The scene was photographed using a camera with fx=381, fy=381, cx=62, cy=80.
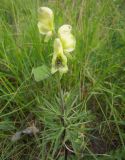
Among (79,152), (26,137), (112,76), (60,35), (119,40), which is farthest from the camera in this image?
(119,40)

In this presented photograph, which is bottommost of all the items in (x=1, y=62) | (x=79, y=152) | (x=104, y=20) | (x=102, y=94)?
(x=79, y=152)

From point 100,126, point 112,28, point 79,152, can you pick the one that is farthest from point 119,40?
point 79,152

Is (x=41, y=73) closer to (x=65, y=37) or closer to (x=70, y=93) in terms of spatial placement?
(x=70, y=93)

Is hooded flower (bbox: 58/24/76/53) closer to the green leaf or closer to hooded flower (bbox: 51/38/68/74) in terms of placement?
hooded flower (bbox: 51/38/68/74)

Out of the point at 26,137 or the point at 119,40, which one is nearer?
the point at 26,137

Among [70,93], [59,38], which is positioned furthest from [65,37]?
[70,93]

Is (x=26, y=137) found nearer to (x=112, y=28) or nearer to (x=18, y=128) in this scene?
(x=18, y=128)

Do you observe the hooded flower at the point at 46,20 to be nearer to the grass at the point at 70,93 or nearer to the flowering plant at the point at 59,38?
the flowering plant at the point at 59,38
